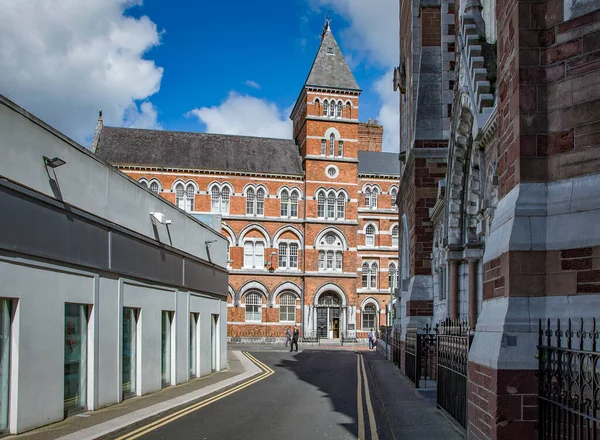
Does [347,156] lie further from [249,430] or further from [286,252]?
[249,430]

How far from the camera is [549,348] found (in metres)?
6.60

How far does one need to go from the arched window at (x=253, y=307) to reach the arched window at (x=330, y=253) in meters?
5.96

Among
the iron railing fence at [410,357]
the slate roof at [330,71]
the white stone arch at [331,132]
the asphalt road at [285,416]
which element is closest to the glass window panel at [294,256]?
the white stone arch at [331,132]

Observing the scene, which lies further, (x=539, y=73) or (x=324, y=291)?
(x=324, y=291)

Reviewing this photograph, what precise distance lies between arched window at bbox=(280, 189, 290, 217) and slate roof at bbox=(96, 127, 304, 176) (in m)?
1.84

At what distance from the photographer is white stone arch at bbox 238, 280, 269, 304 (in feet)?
196

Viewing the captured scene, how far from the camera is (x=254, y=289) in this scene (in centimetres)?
6016

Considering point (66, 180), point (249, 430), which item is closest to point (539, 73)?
point (249, 430)

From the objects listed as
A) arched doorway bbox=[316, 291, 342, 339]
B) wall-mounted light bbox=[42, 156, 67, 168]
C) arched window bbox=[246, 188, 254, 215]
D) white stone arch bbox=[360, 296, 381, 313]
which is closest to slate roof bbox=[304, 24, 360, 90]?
arched window bbox=[246, 188, 254, 215]

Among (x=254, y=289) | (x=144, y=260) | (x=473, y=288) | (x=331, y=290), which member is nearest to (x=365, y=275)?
(x=331, y=290)

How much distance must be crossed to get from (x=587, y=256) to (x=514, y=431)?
1876 mm

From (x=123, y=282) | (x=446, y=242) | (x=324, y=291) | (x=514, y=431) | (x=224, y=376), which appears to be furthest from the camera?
(x=324, y=291)

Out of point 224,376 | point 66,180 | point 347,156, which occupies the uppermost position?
point 347,156

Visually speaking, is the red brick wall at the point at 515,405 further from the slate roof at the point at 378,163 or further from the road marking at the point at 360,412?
the slate roof at the point at 378,163
